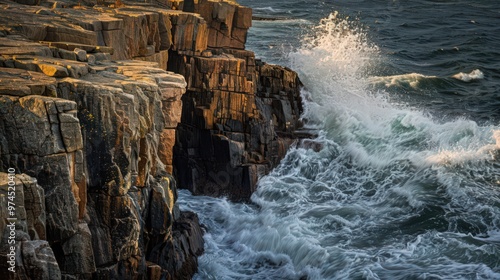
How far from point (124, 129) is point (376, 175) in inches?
624

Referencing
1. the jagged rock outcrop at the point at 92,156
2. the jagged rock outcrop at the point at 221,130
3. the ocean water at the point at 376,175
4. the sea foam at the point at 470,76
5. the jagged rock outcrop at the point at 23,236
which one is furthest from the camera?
the sea foam at the point at 470,76

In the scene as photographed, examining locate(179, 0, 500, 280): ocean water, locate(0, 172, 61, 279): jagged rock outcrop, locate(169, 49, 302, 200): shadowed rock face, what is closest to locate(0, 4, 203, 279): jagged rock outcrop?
locate(0, 172, 61, 279): jagged rock outcrop

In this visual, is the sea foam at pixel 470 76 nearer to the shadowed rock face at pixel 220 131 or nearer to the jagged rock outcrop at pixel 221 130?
the jagged rock outcrop at pixel 221 130

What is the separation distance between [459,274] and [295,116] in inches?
576

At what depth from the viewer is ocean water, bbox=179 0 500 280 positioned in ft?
91.1

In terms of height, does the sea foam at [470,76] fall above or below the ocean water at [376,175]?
above

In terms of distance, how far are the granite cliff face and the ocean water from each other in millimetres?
1767

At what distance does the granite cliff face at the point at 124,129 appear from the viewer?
1978cm

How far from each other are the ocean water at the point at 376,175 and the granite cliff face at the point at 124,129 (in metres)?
1.77

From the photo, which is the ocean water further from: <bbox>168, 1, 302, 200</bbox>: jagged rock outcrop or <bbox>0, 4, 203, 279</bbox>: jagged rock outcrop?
<bbox>0, 4, 203, 279</bbox>: jagged rock outcrop

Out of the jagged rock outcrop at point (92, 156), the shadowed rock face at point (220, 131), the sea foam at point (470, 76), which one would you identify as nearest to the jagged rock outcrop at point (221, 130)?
the shadowed rock face at point (220, 131)

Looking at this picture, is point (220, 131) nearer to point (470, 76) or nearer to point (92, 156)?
point (92, 156)

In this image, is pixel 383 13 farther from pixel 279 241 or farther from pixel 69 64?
pixel 69 64

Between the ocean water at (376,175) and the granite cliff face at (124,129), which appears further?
the ocean water at (376,175)
